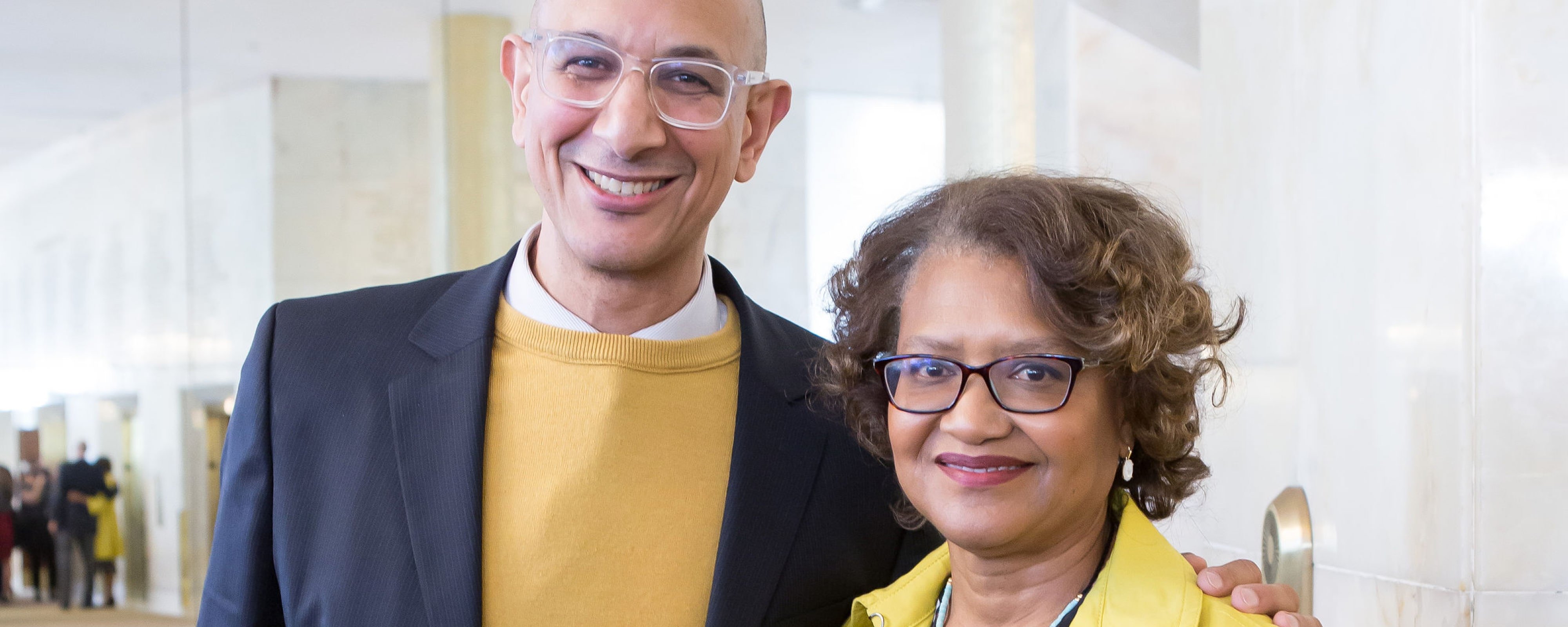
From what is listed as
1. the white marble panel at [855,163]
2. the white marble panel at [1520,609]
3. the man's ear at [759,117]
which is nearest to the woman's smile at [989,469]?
the man's ear at [759,117]

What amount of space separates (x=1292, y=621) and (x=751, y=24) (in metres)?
1.09

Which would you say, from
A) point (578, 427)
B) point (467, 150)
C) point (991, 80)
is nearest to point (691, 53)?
point (578, 427)

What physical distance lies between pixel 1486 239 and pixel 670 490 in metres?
1.17

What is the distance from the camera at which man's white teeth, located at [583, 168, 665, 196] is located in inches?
66.2

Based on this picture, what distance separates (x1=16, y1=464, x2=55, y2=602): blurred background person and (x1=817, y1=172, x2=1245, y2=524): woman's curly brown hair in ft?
20.4

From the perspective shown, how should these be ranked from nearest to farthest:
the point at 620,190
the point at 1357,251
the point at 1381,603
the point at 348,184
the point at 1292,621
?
1. the point at 1292,621
2. the point at 620,190
3. the point at 1381,603
4. the point at 1357,251
5. the point at 348,184

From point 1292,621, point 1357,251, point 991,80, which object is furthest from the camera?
point 991,80

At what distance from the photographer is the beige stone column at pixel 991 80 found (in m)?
4.84

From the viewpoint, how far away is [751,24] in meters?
1.81

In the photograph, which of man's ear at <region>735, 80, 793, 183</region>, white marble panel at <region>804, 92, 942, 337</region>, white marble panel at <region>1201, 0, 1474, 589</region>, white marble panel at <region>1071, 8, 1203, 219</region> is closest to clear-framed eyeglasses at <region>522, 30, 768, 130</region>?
man's ear at <region>735, 80, 793, 183</region>

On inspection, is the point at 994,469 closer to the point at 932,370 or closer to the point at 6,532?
the point at 932,370

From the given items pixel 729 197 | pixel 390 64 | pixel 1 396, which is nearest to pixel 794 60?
pixel 729 197

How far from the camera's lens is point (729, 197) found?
6555 millimetres

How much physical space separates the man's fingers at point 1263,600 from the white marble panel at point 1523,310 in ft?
1.59
